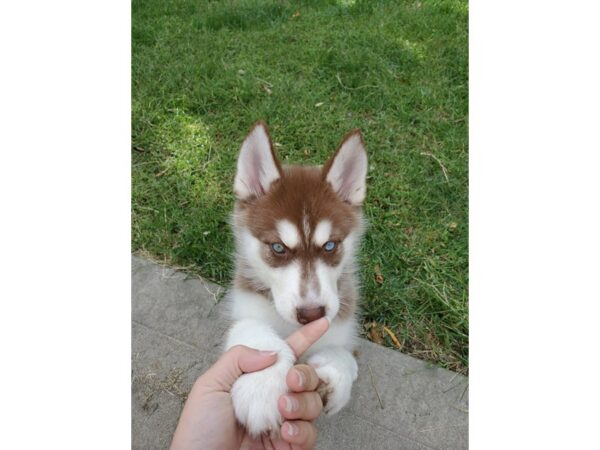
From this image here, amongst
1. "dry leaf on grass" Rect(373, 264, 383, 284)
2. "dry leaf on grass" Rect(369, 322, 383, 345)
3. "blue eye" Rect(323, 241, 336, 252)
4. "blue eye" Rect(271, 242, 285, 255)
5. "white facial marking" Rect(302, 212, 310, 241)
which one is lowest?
"dry leaf on grass" Rect(369, 322, 383, 345)

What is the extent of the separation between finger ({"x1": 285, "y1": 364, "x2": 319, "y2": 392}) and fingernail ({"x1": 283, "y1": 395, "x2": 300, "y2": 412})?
0.04 m

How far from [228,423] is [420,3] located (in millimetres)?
4872

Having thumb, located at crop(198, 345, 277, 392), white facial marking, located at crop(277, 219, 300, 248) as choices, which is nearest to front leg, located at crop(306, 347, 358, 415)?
thumb, located at crop(198, 345, 277, 392)

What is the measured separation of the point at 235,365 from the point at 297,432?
368 mm

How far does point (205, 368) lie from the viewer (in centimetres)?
270

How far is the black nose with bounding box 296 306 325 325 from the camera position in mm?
1862

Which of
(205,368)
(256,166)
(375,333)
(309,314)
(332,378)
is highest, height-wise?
(256,166)

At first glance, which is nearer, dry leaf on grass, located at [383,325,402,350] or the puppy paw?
the puppy paw

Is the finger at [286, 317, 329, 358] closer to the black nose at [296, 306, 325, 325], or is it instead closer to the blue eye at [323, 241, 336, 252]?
the black nose at [296, 306, 325, 325]

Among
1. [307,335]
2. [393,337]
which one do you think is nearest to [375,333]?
[393,337]

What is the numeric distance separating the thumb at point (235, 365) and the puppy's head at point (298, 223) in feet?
0.63

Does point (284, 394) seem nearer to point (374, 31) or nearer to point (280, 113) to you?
point (280, 113)

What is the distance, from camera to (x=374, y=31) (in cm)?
474

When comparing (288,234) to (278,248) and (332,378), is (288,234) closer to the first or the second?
(278,248)
